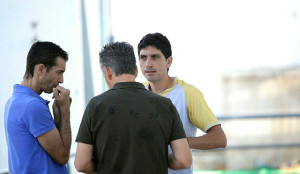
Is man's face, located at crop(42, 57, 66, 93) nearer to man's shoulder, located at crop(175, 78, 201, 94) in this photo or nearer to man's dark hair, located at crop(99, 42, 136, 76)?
man's dark hair, located at crop(99, 42, 136, 76)

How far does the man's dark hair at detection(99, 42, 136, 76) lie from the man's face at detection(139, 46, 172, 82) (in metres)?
0.55

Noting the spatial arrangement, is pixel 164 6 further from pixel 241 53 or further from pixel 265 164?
pixel 265 164

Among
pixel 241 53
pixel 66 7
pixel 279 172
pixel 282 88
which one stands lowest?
pixel 279 172

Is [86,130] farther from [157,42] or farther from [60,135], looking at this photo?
[157,42]

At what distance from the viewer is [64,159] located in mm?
1740

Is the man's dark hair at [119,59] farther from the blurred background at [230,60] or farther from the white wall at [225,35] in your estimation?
the white wall at [225,35]

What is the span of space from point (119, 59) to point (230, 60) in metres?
3.53

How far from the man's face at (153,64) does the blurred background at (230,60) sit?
6.19 feet

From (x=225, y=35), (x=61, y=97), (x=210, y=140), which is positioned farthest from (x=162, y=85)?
A: (x=225, y=35)

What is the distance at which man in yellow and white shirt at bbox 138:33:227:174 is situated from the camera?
197cm

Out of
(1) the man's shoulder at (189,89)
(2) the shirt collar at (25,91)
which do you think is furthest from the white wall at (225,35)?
(2) the shirt collar at (25,91)

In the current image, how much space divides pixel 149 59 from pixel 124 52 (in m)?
0.59

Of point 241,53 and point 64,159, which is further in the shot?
point 241,53

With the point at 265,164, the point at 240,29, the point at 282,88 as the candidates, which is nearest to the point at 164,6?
the point at 240,29
